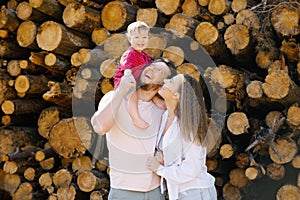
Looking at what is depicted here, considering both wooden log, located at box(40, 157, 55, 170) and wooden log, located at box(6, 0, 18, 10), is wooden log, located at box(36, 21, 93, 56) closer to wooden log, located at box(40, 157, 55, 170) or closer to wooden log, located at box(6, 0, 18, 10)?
wooden log, located at box(6, 0, 18, 10)

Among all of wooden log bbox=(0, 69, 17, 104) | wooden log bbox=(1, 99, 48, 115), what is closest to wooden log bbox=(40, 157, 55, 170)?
wooden log bbox=(1, 99, 48, 115)

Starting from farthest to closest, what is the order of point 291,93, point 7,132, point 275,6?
point 7,132 < point 275,6 < point 291,93

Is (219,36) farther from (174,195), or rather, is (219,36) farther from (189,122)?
(174,195)

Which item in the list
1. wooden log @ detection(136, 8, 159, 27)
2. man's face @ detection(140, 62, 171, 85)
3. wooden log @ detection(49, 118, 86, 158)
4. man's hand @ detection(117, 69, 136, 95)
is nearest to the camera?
man's hand @ detection(117, 69, 136, 95)

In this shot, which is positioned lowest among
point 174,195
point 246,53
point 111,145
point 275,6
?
point 174,195

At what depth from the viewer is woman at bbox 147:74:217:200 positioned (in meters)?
2.15

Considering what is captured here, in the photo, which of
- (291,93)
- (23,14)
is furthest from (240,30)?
(23,14)

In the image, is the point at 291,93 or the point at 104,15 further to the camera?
the point at 104,15

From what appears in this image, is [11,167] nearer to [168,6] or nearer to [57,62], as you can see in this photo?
[57,62]

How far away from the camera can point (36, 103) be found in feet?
12.4

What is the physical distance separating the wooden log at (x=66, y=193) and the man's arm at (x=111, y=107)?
1.21 meters

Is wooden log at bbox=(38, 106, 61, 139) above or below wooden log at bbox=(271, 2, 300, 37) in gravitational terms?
below

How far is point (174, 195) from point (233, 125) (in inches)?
36.3

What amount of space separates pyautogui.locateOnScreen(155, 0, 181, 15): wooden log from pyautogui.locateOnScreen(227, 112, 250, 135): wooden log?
79cm
